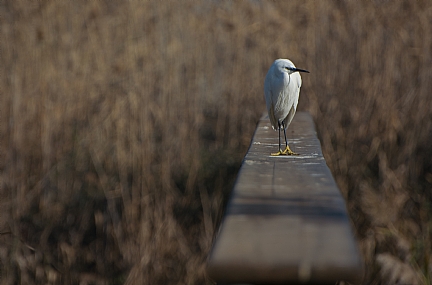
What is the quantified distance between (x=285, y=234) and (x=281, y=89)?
4.70ft

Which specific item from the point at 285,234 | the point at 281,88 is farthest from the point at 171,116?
the point at 285,234

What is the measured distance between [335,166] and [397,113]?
49 centimetres

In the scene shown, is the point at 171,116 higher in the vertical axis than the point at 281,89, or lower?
lower

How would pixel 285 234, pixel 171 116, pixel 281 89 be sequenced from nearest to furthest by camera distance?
1. pixel 285 234
2. pixel 281 89
3. pixel 171 116

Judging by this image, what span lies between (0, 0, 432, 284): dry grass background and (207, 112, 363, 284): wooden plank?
1.59 m

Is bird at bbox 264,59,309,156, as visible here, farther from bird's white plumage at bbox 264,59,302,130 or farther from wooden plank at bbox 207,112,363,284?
wooden plank at bbox 207,112,363,284

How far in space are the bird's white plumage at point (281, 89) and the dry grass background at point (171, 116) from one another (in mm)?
799

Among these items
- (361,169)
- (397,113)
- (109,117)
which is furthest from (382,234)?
Answer: (109,117)

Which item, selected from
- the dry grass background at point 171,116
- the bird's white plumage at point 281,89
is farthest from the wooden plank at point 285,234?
the dry grass background at point 171,116

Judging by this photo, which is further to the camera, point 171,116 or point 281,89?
point 171,116

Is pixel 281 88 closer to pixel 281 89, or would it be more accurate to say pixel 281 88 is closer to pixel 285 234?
pixel 281 89

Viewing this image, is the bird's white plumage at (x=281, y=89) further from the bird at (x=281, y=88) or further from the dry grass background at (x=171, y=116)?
the dry grass background at (x=171, y=116)

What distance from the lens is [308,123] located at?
2564 mm

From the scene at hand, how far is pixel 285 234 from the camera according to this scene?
700 mm
